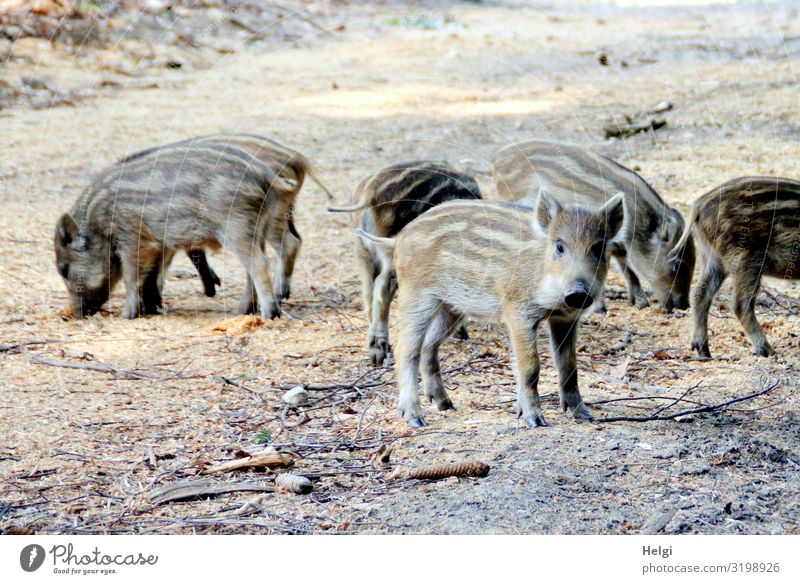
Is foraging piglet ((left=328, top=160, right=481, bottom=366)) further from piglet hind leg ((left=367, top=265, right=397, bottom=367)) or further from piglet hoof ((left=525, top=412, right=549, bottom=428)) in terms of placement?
piglet hoof ((left=525, top=412, right=549, bottom=428))

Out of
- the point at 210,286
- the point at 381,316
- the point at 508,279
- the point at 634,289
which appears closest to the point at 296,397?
the point at 381,316

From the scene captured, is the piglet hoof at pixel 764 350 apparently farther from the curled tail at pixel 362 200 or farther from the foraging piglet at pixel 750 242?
the curled tail at pixel 362 200

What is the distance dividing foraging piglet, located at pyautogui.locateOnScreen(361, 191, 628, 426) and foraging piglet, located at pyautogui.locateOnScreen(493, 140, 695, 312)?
1703 millimetres

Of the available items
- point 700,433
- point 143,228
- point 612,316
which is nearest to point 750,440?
point 700,433

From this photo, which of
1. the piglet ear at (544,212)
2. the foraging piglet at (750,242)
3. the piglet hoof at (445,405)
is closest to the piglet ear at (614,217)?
the piglet ear at (544,212)

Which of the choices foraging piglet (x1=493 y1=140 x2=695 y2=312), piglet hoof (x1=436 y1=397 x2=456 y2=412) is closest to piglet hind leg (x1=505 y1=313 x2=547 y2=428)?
piglet hoof (x1=436 y1=397 x2=456 y2=412)

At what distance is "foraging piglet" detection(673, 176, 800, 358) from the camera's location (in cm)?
624

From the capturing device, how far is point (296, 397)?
17.3 feet

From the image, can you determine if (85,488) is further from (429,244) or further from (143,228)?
(143,228)

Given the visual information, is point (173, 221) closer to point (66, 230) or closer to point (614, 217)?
point (66, 230)

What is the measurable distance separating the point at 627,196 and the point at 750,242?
0.87m

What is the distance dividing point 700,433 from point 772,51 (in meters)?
10.2

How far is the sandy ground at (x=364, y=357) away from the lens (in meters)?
4.04

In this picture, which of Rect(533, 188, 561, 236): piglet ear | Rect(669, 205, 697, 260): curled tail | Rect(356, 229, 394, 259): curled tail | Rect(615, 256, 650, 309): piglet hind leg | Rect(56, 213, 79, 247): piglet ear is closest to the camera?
Rect(533, 188, 561, 236): piglet ear
